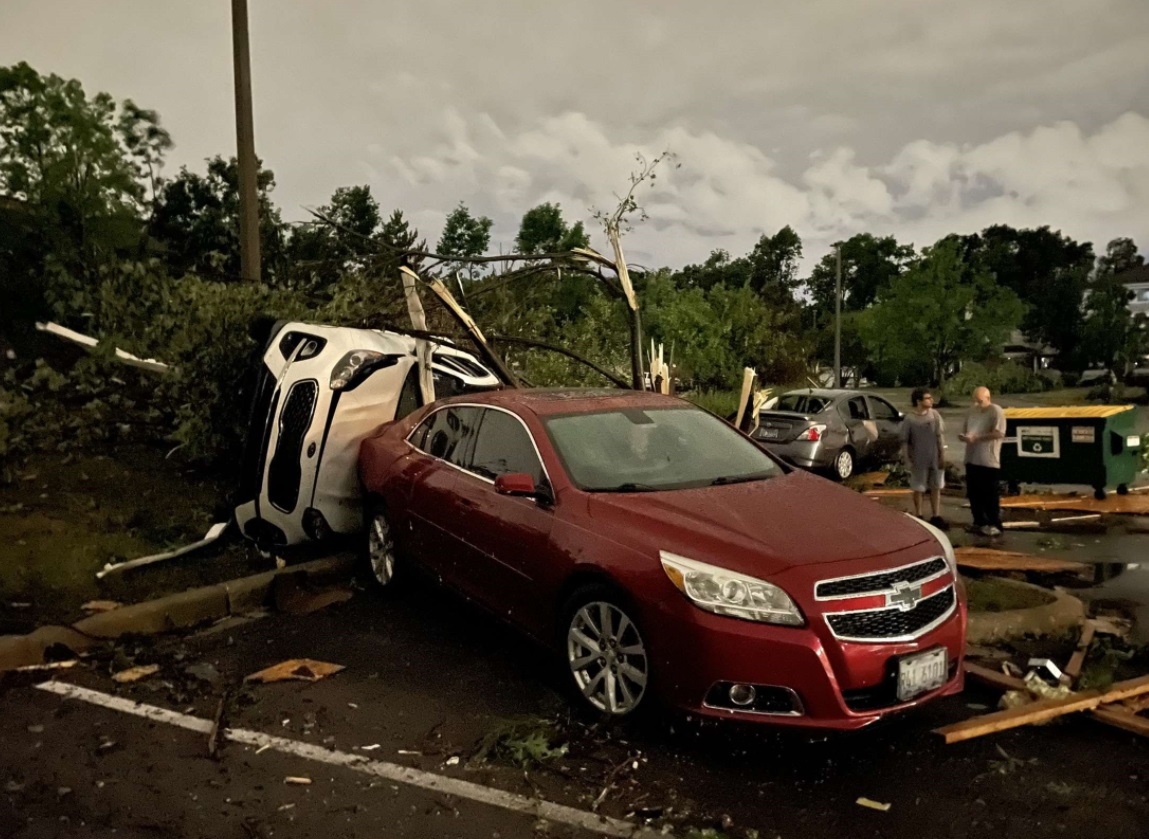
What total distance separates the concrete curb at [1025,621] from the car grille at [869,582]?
167 centimetres

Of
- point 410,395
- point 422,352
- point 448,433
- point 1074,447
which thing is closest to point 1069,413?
point 1074,447

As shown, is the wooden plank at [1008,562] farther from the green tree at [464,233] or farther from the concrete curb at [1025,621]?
the green tree at [464,233]

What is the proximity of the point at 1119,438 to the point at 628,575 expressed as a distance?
983cm

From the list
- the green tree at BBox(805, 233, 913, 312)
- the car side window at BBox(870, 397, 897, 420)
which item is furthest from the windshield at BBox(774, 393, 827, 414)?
the green tree at BBox(805, 233, 913, 312)

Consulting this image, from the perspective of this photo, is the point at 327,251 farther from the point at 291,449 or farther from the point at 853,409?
the point at 853,409

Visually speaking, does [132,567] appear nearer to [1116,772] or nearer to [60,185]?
[1116,772]

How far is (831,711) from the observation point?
11.7 feet

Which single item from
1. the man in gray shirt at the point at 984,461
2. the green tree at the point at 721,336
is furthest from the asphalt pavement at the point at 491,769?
the green tree at the point at 721,336

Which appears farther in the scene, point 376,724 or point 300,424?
point 300,424

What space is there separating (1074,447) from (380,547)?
352 inches

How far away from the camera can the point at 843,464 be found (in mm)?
13734

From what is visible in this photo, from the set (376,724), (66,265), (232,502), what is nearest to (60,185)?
(66,265)

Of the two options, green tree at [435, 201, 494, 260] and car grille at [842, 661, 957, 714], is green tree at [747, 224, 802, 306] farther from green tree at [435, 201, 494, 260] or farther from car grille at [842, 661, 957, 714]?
car grille at [842, 661, 957, 714]

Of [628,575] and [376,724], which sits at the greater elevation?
[628,575]
